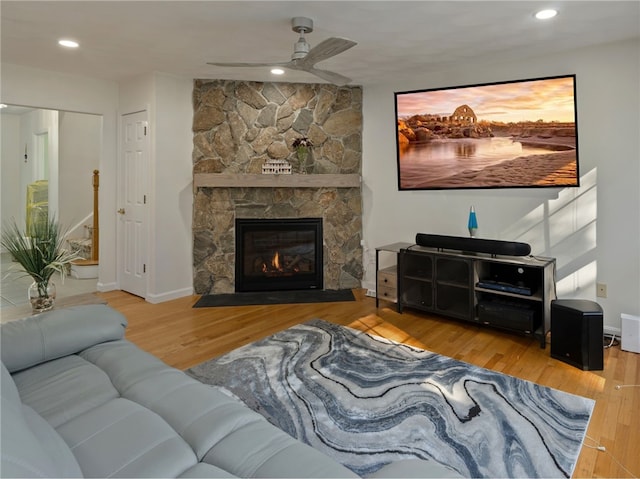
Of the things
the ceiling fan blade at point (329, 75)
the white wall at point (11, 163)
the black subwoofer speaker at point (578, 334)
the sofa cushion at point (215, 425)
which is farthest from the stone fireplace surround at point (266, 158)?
the white wall at point (11, 163)

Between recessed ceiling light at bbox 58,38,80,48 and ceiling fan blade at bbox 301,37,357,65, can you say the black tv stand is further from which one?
recessed ceiling light at bbox 58,38,80,48

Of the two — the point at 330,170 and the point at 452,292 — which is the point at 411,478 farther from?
the point at 330,170

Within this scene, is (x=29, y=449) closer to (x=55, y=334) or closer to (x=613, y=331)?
(x=55, y=334)

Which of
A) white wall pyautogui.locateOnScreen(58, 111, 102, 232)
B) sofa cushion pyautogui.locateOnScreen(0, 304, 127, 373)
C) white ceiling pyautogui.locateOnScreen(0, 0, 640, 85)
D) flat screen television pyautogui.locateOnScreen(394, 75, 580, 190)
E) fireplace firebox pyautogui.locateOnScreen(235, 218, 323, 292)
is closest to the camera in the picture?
sofa cushion pyautogui.locateOnScreen(0, 304, 127, 373)

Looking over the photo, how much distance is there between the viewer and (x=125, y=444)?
120 centimetres

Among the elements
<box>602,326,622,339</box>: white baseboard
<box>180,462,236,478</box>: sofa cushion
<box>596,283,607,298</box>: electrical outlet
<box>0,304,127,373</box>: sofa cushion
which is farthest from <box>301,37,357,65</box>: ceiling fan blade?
<box>602,326,622,339</box>: white baseboard

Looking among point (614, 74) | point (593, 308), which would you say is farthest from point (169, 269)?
point (614, 74)

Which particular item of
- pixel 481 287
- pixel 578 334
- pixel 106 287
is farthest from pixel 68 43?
pixel 578 334

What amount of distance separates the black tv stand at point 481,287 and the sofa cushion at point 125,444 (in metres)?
2.88

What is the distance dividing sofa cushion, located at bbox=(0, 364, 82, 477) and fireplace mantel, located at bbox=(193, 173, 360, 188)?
3.51 m

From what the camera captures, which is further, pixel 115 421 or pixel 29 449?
pixel 115 421

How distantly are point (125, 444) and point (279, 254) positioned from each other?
3685 millimetres

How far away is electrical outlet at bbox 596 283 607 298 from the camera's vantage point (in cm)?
338

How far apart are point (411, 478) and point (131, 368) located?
4.09ft
